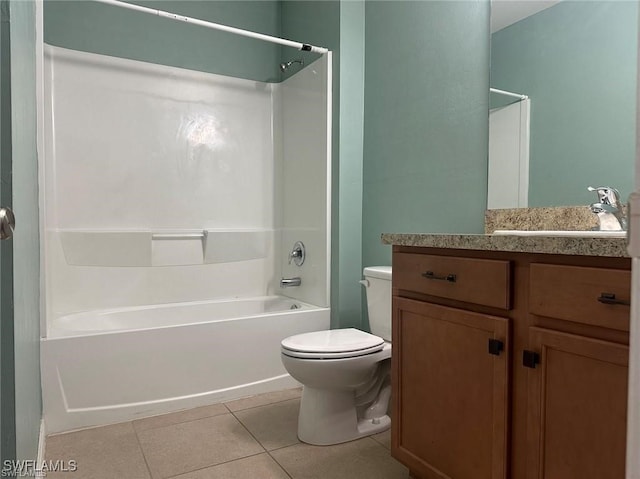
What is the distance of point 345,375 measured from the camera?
1.79 metres

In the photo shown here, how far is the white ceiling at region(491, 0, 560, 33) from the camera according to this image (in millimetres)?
1695

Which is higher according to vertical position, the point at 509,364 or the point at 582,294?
the point at 582,294

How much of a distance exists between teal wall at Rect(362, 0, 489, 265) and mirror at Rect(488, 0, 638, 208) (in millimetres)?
98

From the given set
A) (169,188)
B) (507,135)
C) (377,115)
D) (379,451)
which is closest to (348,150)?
(377,115)

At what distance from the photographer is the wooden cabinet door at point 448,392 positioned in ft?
3.74

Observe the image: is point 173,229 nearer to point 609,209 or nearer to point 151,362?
point 151,362

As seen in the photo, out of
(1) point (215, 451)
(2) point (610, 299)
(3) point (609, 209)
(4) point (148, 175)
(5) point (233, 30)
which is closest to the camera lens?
(2) point (610, 299)

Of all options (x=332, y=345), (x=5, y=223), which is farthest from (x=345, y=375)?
(x=5, y=223)

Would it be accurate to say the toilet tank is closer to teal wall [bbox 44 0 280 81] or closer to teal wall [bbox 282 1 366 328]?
teal wall [bbox 282 1 366 328]

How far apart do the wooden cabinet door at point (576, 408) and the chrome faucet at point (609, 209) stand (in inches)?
23.3

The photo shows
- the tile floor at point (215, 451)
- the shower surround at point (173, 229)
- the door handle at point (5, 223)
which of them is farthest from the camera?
the shower surround at point (173, 229)

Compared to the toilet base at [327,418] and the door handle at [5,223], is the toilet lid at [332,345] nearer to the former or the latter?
the toilet base at [327,418]

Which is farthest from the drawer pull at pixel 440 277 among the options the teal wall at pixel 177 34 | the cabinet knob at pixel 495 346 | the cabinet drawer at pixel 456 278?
the teal wall at pixel 177 34

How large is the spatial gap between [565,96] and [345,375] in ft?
4.38
